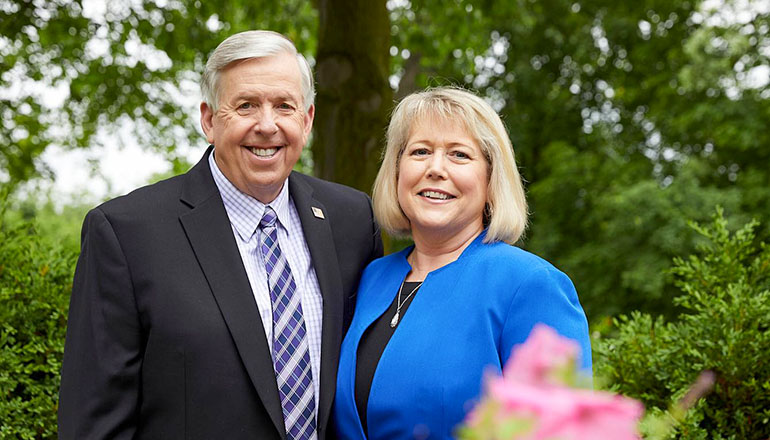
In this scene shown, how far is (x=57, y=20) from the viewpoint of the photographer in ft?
28.4

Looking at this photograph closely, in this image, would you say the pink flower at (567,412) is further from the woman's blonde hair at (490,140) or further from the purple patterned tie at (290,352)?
the woman's blonde hair at (490,140)

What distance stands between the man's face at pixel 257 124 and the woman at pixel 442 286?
1.41 ft

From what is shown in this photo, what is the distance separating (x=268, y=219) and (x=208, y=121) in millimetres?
439

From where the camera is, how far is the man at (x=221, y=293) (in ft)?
8.61

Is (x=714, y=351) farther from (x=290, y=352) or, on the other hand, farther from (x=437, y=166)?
(x=290, y=352)

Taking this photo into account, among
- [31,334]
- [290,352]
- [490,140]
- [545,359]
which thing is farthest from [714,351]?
[545,359]

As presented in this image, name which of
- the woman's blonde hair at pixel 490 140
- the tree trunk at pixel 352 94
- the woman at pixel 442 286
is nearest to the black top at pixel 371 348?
the woman at pixel 442 286

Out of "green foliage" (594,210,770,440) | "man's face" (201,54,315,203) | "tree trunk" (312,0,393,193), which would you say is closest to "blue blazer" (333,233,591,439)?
"man's face" (201,54,315,203)

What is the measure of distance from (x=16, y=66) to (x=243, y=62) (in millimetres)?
9306

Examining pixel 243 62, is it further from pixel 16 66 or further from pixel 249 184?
pixel 16 66

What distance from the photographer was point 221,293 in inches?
108

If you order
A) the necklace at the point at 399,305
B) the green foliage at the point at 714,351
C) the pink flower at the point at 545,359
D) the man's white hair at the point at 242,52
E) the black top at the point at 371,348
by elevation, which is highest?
the man's white hair at the point at 242,52

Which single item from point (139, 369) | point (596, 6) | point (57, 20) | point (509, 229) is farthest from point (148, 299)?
point (596, 6)

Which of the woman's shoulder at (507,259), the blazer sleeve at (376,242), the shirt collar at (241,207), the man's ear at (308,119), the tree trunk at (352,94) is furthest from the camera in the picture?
the tree trunk at (352,94)
